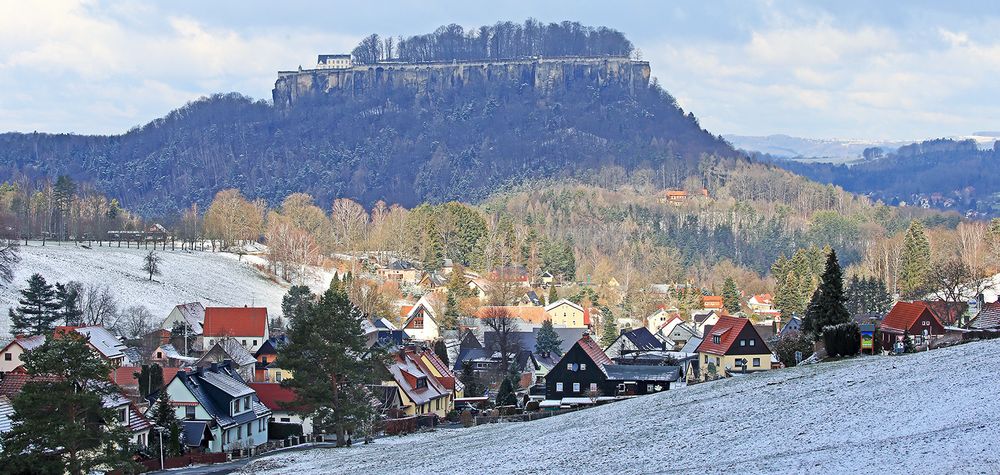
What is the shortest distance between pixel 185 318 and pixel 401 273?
49.8 metres

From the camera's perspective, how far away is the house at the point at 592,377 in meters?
57.6

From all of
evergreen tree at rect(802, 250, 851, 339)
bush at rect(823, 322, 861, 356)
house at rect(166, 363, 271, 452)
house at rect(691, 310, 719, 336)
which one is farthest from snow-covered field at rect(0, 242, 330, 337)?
bush at rect(823, 322, 861, 356)

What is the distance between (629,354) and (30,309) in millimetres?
38399

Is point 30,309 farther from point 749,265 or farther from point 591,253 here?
point 749,265

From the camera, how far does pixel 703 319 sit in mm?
103938

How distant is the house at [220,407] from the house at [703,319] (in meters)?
52.2

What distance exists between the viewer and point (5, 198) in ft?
497

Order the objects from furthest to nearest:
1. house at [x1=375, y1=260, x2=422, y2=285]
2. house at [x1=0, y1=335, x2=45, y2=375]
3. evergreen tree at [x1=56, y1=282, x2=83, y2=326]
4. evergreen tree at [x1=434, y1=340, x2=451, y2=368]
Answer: house at [x1=375, y1=260, x2=422, y2=285]
evergreen tree at [x1=56, y1=282, x2=83, y2=326]
evergreen tree at [x1=434, y1=340, x2=451, y2=368]
house at [x1=0, y1=335, x2=45, y2=375]

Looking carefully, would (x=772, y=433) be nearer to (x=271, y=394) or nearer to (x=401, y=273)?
(x=271, y=394)

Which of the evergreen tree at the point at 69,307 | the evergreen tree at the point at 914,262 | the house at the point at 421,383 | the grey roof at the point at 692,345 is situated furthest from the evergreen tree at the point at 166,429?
the evergreen tree at the point at 914,262

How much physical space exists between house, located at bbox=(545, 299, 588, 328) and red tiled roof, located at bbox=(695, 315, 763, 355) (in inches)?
1342

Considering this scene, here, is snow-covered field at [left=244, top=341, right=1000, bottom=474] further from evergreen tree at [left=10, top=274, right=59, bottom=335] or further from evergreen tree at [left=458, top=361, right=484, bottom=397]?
evergreen tree at [left=10, top=274, right=59, bottom=335]

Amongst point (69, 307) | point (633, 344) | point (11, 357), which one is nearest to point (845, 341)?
point (11, 357)

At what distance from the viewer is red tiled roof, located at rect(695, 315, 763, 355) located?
65625 mm
